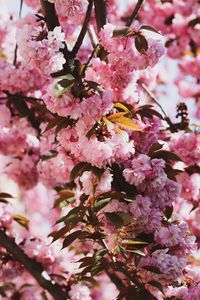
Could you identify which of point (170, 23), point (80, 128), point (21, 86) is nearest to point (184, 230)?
point (80, 128)

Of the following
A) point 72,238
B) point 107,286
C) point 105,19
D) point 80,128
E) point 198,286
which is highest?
point 105,19

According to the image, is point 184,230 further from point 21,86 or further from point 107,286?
point 107,286

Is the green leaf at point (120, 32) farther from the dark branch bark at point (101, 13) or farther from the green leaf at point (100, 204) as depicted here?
the green leaf at point (100, 204)

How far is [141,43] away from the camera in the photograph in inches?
102

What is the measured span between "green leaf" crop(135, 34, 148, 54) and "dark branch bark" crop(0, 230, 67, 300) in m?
1.25

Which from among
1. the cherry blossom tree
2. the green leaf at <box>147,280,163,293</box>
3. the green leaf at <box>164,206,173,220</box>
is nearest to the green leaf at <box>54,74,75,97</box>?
the cherry blossom tree

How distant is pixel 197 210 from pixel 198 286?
894mm

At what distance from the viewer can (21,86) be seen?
12.6 feet

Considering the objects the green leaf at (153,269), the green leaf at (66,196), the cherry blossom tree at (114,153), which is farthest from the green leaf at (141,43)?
the green leaf at (66,196)

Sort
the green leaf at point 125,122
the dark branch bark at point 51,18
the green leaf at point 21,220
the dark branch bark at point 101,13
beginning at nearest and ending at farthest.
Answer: the green leaf at point 125,122
the dark branch bark at point 51,18
the dark branch bark at point 101,13
the green leaf at point 21,220

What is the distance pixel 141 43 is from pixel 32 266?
1429 mm

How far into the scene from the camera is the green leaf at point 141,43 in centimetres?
258

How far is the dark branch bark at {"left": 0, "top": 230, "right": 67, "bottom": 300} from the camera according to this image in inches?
128

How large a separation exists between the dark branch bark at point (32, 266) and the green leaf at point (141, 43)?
1251mm
